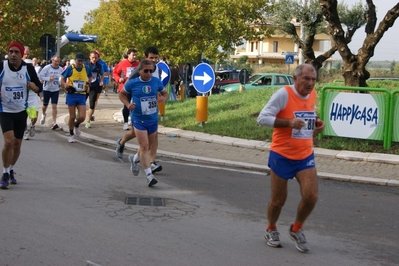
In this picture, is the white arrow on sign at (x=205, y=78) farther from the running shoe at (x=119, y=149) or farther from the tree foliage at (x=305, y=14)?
the tree foliage at (x=305, y=14)

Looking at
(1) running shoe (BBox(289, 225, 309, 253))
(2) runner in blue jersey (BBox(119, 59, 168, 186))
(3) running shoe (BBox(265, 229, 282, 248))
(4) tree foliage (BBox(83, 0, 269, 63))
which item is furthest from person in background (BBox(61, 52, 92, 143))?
(4) tree foliage (BBox(83, 0, 269, 63))

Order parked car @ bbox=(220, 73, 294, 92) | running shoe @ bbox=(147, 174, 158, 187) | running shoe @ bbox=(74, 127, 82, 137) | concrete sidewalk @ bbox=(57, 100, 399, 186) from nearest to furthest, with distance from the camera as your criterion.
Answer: running shoe @ bbox=(147, 174, 158, 187), concrete sidewalk @ bbox=(57, 100, 399, 186), running shoe @ bbox=(74, 127, 82, 137), parked car @ bbox=(220, 73, 294, 92)

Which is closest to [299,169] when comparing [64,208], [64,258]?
[64,258]

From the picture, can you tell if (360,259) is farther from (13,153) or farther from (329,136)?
(329,136)

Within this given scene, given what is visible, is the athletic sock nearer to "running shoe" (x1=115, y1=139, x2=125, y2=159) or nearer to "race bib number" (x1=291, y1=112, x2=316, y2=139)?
"race bib number" (x1=291, y1=112, x2=316, y2=139)

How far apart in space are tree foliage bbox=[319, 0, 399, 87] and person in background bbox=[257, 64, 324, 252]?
405 inches

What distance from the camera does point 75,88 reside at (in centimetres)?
1428

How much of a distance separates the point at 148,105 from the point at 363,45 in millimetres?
8589

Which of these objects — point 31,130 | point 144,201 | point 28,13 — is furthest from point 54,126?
point 28,13

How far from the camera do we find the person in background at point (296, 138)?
6.27 m

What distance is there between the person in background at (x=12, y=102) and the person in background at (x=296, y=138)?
13.3 ft

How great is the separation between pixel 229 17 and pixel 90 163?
2275 centimetres

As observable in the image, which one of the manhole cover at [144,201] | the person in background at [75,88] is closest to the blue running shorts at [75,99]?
the person in background at [75,88]

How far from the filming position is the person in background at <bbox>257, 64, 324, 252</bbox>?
20.6 feet
